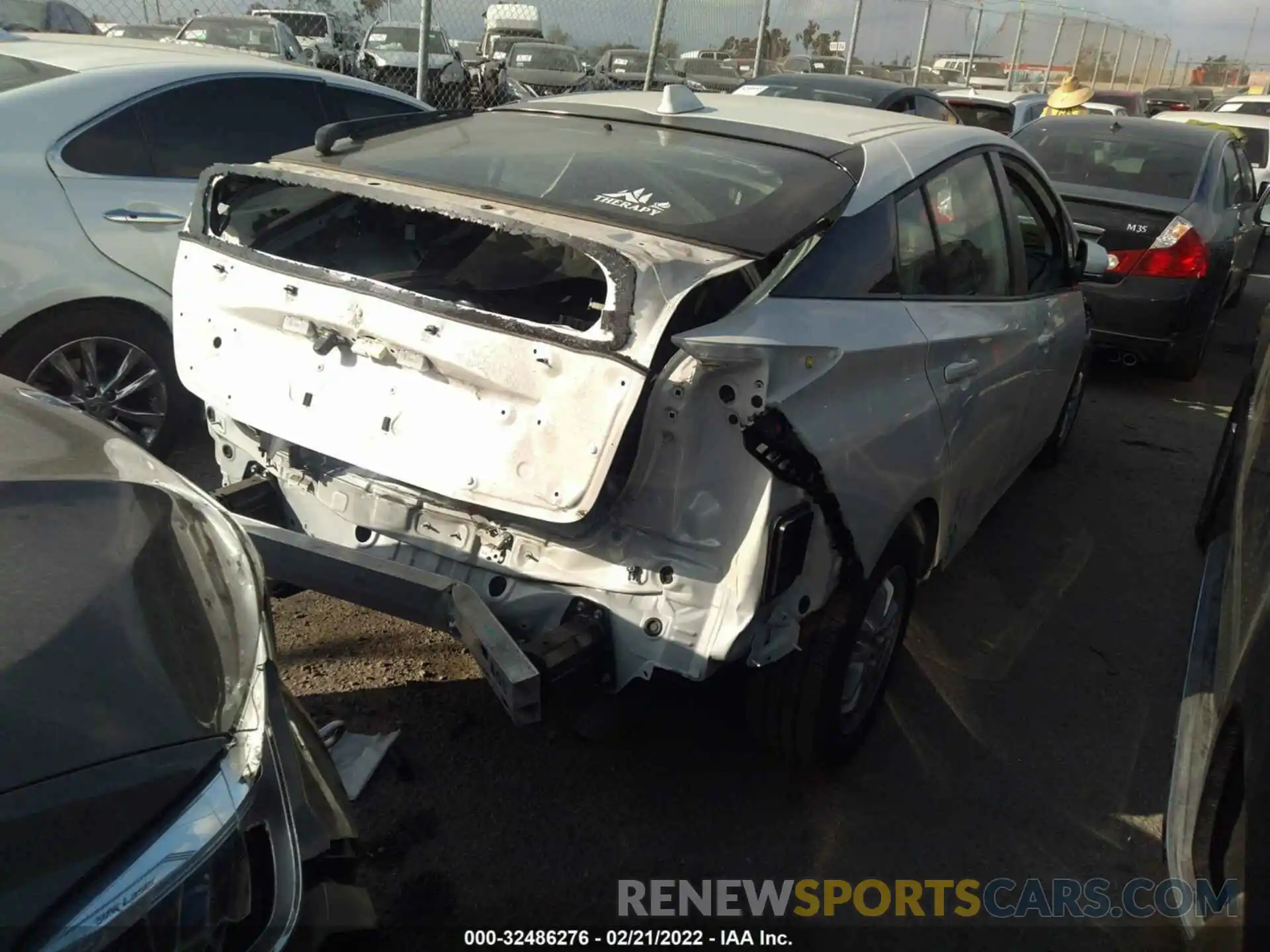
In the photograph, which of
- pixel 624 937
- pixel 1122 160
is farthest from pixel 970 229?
pixel 1122 160

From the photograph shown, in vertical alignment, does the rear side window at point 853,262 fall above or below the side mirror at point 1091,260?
above

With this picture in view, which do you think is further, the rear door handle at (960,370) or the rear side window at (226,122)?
the rear side window at (226,122)

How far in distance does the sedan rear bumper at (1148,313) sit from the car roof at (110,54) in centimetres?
520

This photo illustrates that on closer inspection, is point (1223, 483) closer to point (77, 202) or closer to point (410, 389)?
point (410, 389)

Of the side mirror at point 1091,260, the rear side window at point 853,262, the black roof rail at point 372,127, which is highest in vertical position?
the black roof rail at point 372,127

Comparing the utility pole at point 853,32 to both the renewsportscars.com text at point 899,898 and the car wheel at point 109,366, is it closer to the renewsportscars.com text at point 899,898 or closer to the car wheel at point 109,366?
the car wheel at point 109,366

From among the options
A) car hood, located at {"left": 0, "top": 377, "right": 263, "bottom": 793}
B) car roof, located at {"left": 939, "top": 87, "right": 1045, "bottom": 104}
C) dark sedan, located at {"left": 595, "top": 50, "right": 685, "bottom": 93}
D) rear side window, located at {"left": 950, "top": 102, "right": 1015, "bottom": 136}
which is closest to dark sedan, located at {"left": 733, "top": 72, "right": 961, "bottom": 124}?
car roof, located at {"left": 939, "top": 87, "right": 1045, "bottom": 104}

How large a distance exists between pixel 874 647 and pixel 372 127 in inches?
94.0

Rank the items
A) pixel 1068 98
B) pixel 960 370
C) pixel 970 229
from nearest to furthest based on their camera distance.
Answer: pixel 960 370 → pixel 970 229 → pixel 1068 98

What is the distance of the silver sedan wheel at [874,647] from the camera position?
2.96 metres

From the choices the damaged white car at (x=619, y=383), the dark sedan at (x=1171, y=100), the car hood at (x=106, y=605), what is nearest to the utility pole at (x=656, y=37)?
the damaged white car at (x=619, y=383)

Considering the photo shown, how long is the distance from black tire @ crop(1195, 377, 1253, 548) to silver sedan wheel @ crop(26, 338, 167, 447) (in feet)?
13.4

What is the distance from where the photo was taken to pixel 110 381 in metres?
4.28

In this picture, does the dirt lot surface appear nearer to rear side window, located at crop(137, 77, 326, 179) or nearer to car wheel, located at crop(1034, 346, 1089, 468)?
car wheel, located at crop(1034, 346, 1089, 468)
